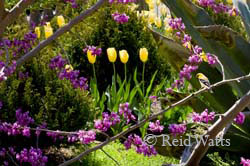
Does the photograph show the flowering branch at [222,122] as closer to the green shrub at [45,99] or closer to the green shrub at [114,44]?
the green shrub at [45,99]

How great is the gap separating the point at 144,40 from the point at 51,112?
1.89 m

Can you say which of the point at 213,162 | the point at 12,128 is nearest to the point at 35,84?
the point at 12,128

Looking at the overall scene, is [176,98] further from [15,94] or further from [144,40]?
[144,40]

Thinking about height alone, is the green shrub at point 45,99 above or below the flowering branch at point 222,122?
below

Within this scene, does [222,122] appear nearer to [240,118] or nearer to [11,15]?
[240,118]

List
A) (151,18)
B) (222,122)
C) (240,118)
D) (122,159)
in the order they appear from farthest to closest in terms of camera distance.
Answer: (151,18)
(122,159)
(240,118)
(222,122)

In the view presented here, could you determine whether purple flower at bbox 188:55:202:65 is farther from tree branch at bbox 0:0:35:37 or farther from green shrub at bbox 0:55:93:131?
green shrub at bbox 0:55:93:131

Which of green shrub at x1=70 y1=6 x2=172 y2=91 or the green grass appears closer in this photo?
the green grass

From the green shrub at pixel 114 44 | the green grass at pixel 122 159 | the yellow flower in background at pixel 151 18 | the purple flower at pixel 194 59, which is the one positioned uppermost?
the purple flower at pixel 194 59

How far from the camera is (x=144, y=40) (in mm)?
4629

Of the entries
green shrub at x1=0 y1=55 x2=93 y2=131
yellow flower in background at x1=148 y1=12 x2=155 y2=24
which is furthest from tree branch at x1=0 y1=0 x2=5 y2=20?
yellow flower in background at x1=148 y1=12 x2=155 y2=24

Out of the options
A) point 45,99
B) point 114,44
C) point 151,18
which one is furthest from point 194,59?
point 151,18

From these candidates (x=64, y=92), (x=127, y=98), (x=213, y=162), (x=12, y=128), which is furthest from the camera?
(x=127, y=98)

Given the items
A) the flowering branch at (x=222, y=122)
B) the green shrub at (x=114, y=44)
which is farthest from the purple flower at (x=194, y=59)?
the green shrub at (x=114, y=44)
